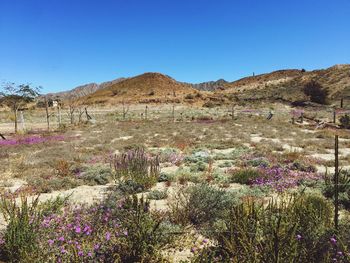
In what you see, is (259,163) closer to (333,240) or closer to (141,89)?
(333,240)

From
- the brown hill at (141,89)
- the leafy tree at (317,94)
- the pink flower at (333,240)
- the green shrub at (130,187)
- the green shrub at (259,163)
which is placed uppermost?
the brown hill at (141,89)

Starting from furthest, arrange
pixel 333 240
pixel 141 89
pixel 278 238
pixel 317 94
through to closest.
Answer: pixel 141 89 < pixel 317 94 < pixel 333 240 < pixel 278 238

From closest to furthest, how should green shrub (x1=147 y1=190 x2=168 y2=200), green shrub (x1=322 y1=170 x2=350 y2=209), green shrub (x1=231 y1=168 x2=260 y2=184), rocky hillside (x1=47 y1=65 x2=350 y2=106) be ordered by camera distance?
green shrub (x1=322 y1=170 x2=350 y2=209), green shrub (x1=147 y1=190 x2=168 y2=200), green shrub (x1=231 y1=168 x2=260 y2=184), rocky hillside (x1=47 y1=65 x2=350 y2=106)

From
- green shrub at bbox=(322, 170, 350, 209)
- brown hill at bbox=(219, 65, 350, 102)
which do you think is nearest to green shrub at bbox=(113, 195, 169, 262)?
green shrub at bbox=(322, 170, 350, 209)

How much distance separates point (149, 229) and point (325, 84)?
75144 millimetres

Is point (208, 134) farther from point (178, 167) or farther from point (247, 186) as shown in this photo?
point (247, 186)

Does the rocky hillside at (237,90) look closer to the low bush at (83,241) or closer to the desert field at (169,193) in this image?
the desert field at (169,193)

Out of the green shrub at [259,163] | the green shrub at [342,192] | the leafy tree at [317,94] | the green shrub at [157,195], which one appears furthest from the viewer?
the leafy tree at [317,94]

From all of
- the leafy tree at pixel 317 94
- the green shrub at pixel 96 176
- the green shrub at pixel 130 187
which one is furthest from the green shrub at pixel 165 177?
the leafy tree at pixel 317 94

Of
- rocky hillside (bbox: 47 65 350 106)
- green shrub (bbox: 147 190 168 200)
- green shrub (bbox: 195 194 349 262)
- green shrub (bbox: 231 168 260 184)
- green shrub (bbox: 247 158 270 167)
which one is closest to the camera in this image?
green shrub (bbox: 195 194 349 262)

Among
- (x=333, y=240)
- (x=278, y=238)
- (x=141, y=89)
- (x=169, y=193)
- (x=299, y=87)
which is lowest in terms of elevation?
(x=169, y=193)

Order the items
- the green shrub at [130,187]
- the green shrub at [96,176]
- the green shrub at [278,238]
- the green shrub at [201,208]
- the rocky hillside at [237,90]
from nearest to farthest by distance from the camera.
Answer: the green shrub at [278,238] → the green shrub at [201,208] → the green shrub at [130,187] → the green shrub at [96,176] → the rocky hillside at [237,90]

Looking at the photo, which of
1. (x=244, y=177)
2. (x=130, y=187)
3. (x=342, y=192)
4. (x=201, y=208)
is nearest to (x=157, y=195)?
(x=130, y=187)

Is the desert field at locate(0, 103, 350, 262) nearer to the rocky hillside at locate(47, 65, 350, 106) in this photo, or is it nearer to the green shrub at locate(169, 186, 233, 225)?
the green shrub at locate(169, 186, 233, 225)
